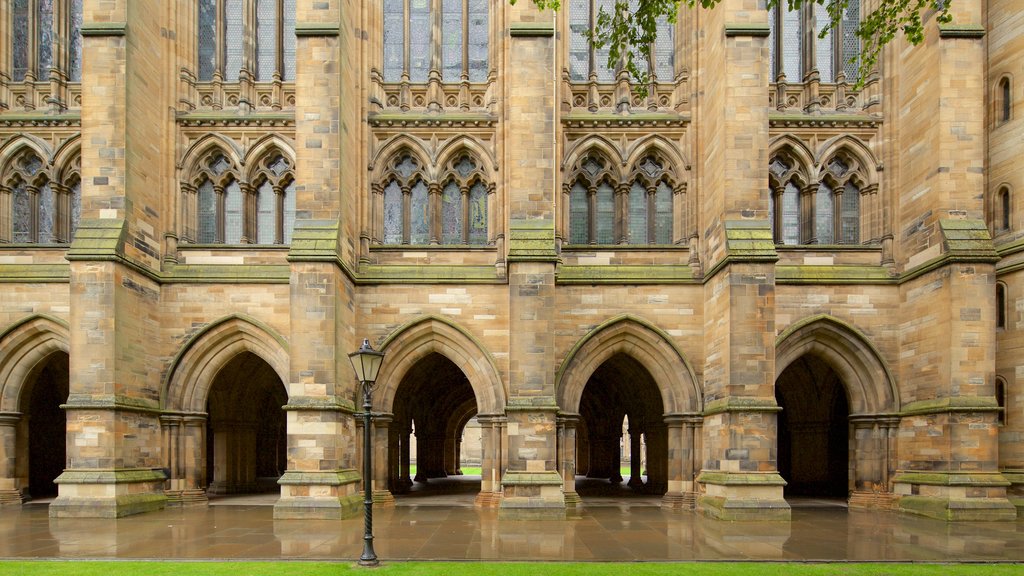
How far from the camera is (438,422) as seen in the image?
3012cm

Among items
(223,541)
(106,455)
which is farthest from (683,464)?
(106,455)

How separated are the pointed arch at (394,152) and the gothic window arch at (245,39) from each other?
3.36m

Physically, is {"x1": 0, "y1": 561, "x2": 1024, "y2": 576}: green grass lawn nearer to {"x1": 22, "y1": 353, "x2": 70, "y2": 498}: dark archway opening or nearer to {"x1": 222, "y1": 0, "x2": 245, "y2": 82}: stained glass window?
{"x1": 22, "y1": 353, "x2": 70, "y2": 498}: dark archway opening

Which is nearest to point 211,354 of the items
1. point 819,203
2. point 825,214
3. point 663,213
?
point 663,213

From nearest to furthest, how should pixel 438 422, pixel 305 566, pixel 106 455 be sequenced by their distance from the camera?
pixel 305 566 < pixel 106 455 < pixel 438 422

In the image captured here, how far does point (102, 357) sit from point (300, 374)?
450cm

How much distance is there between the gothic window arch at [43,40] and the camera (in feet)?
61.5

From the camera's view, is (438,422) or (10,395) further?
(438,422)

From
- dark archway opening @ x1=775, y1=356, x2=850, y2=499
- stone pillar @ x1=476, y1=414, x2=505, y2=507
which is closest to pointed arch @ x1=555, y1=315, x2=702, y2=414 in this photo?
stone pillar @ x1=476, y1=414, x2=505, y2=507

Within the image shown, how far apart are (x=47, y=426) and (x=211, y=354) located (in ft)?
27.0

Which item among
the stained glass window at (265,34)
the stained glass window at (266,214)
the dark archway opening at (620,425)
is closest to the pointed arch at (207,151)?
the stained glass window at (266,214)

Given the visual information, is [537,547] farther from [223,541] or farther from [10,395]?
[10,395]

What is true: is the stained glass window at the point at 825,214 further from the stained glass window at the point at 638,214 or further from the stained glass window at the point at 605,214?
the stained glass window at the point at 605,214

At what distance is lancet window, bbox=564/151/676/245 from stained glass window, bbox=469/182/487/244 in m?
2.27
